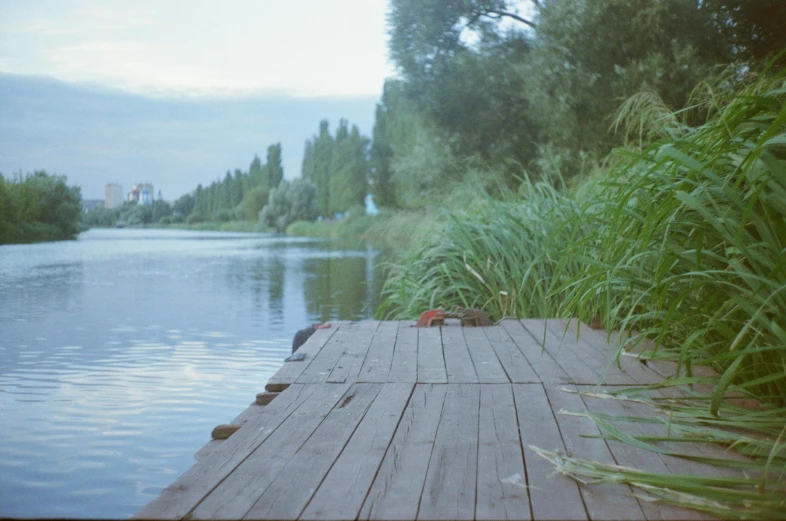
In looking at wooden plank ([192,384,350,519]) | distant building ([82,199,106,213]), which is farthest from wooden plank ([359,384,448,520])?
distant building ([82,199,106,213])

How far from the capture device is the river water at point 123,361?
2.59 metres

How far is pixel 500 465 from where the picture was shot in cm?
127

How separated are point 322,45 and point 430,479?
878 cm

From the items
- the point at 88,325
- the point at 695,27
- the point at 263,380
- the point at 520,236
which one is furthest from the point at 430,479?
the point at 695,27

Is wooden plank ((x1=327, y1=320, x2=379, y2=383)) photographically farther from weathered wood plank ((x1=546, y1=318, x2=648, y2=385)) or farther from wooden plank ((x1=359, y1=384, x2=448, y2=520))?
weathered wood plank ((x1=546, y1=318, x2=648, y2=385))

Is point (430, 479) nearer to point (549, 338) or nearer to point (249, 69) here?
point (549, 338)

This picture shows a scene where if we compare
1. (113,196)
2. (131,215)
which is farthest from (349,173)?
(113,196)

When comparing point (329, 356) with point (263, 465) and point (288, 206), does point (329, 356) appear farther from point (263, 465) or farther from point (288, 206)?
point (288, 206)

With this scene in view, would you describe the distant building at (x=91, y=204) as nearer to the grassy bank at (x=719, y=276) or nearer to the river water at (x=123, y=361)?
the river water at (x=123, y=361)

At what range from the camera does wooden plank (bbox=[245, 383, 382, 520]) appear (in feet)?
3.52

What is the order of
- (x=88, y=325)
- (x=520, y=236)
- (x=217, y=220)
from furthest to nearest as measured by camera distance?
(x=217, y=220), (x=88, y=325), (x=520, y=236)

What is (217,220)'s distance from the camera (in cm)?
1683

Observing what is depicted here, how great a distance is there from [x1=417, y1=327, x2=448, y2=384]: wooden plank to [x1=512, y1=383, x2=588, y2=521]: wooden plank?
1.03ft

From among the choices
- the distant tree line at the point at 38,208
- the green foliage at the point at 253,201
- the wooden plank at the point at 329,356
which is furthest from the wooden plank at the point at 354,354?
the green foliage at the point at 253,201
